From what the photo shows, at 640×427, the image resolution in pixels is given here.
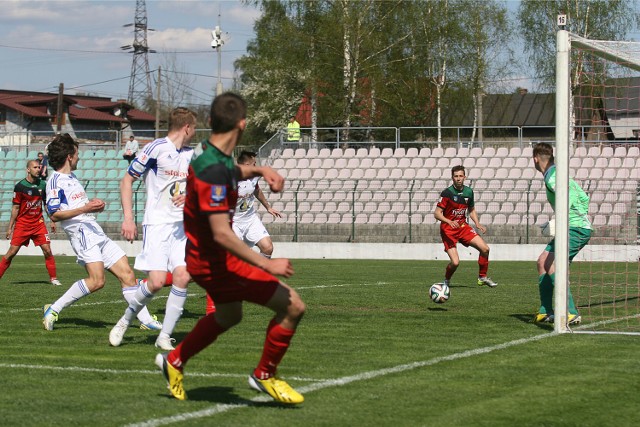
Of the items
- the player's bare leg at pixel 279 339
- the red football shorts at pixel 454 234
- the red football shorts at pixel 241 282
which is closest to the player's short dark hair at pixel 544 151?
the red football shorts at pixel 454 234

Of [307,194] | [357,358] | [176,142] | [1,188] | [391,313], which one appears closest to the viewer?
[357,358]

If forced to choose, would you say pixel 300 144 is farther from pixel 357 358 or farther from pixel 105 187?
pixel 357 358

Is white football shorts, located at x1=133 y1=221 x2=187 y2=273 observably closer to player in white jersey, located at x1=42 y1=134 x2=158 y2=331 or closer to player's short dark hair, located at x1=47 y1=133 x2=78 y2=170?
player in white jersey, located at x1=42 y1=134 x2=158 y2=331

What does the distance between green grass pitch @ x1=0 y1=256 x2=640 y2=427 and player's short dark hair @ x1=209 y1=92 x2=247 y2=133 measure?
1.68 m

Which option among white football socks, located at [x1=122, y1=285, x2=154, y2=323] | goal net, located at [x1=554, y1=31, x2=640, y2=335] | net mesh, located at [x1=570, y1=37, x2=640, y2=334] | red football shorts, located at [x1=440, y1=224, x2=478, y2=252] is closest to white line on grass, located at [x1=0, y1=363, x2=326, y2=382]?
white football socks, located at [x1=122, y1=285, x2=154, y2=323]

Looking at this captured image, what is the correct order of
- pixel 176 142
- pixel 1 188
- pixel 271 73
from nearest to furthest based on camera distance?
pixel 176 142 → pixel 1 188 → pixel 271 73

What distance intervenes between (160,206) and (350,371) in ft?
8.27

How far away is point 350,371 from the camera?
24.0 feet

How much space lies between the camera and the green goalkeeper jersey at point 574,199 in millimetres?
10359

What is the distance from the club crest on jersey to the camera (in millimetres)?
5621

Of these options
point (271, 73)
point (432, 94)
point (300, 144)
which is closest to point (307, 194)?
point (300, 144)

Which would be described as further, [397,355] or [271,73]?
[271,73]

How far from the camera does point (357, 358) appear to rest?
7996 millimetres

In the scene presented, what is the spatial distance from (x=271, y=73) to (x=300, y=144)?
1014cm
